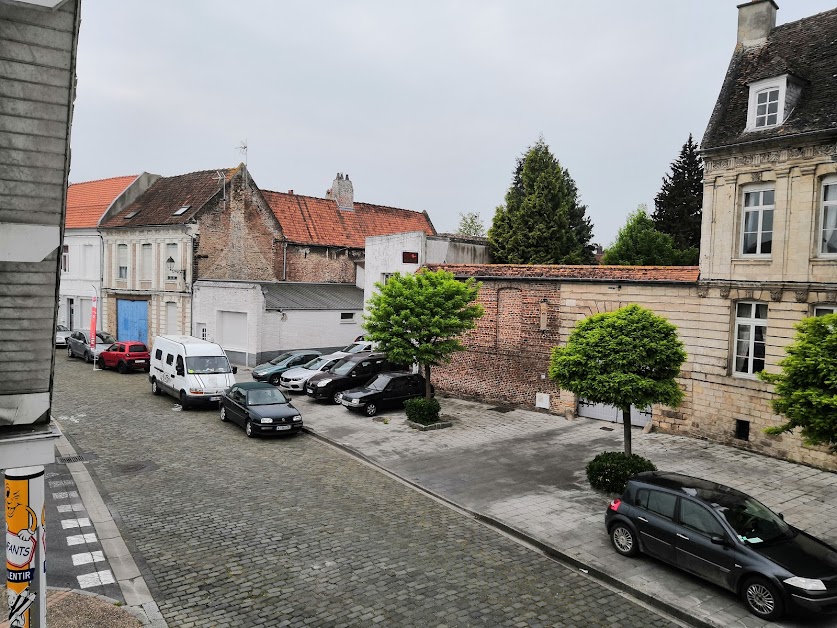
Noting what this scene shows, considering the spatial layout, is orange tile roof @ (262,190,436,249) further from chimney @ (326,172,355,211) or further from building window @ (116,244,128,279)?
building window @ (116,244,128,279)

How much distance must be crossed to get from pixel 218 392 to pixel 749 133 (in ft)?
61.3

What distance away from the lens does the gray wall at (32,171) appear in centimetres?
465

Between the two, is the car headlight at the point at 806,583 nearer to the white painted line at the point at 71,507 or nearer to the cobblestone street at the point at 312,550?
the cobblestone street at the point at 312,550

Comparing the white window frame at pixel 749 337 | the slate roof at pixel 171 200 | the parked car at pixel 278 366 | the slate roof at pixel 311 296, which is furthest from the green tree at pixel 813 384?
the slate roof at pixel 171 200

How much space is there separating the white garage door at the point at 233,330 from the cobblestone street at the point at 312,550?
14.0m

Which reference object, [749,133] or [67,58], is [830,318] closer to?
[749,133]

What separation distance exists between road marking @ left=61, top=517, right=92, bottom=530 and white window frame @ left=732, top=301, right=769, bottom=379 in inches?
648

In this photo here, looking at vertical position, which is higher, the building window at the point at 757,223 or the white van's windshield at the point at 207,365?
the building window at the point at 757,223

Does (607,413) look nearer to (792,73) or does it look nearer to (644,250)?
(792,73)

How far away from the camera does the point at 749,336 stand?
1738 centimetres

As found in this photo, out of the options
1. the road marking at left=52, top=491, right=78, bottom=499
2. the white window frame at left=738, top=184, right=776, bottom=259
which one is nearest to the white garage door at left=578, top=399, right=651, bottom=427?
the white window frame at left=738, top=184, right=776, bottom=259

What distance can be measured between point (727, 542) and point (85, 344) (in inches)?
1272

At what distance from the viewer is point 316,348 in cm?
3266

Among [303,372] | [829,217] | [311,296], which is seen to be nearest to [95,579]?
[303,372]
